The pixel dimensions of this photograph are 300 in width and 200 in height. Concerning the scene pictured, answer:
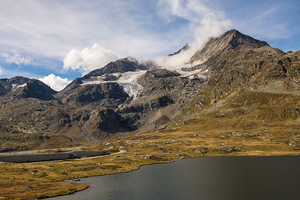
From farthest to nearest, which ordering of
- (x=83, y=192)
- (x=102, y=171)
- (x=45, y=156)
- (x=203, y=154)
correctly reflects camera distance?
(x=203, y=154) → (x=45, y=156) → (x=102, y=171) → (x=83, y=192)

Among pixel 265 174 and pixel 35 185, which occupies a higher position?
pixel 35 185

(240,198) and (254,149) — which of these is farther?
(254,149)

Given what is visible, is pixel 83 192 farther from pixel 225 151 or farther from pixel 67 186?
pixel 225 151

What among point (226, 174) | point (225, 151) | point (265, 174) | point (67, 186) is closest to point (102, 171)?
point (67, 186)

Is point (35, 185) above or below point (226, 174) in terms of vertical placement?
above

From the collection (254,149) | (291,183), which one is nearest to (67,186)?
(291,183)

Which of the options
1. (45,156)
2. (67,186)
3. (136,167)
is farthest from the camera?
(45,156)

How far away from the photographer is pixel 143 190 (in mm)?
64375

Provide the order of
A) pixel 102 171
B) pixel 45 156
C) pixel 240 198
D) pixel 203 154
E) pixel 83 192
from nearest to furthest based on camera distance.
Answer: pixel 240 198
pixel 83 192
pixel 102 171
pixel 45 156
pixel 203 154

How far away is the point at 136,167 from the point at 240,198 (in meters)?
62.4

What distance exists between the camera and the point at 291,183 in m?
64.8

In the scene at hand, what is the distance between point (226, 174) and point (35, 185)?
2643 inches

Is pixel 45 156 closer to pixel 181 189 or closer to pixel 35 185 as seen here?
pixel 35 185

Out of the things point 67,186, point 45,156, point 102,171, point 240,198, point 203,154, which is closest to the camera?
point 240,198
